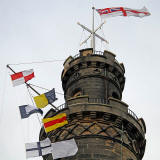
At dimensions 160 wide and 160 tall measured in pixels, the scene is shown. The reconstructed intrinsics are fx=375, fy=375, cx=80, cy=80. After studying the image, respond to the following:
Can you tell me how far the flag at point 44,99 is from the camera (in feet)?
79.7

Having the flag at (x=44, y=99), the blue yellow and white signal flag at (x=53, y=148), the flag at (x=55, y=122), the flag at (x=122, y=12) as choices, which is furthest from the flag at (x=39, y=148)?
the flag at (x=122, y=12)

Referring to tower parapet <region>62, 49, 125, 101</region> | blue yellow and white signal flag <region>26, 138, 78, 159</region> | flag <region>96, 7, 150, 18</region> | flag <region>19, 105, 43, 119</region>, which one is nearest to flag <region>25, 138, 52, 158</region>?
blue yellow and white signal flag <region>26, 138, 78, 159</region>

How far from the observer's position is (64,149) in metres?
19.5

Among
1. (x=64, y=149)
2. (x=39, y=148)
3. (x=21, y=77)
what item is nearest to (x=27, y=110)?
(x=21, y=77)

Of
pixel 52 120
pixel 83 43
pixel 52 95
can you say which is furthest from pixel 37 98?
pixel 83 43

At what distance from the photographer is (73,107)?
21906mm

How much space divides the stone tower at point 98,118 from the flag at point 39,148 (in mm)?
847

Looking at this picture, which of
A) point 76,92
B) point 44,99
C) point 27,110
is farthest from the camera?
point 76,92

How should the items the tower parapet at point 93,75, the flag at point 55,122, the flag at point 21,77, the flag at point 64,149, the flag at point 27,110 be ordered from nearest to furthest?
the flag at point 64,149
the flag at point 55,122
the flag at point 27,110
the tower parapet at point 93,75
the flag at point 21,77

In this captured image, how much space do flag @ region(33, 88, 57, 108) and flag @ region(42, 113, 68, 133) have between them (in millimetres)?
2762

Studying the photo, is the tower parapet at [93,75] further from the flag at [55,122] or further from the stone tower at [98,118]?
the flag at [55,122]

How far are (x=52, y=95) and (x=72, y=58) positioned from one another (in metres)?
4.05

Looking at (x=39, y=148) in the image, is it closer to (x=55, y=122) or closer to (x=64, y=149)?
(x=55, y=122)

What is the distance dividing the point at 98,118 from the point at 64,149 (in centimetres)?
322
